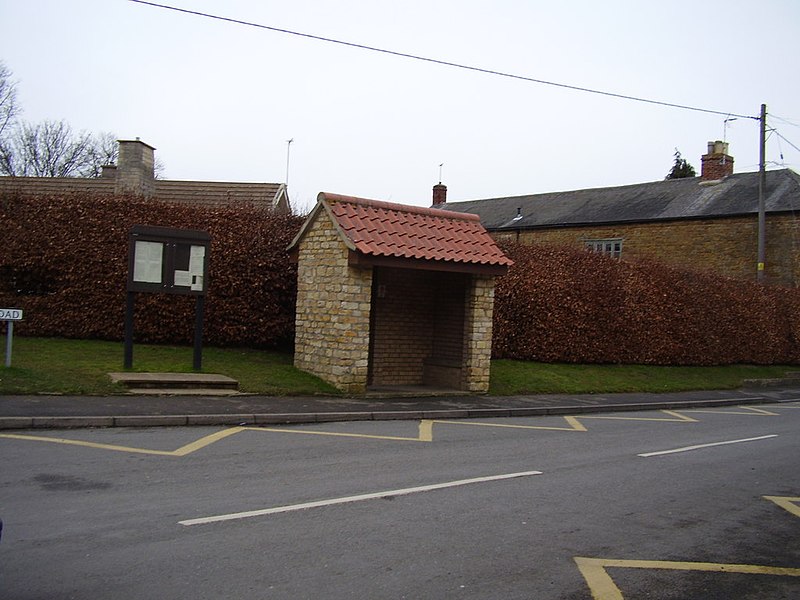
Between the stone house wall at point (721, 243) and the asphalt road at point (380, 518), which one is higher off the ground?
the stone house wall at point (721, 243)

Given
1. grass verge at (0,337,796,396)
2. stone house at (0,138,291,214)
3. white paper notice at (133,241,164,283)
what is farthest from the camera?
stone house at (0,138,291,214)

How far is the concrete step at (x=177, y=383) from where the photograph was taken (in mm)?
12656

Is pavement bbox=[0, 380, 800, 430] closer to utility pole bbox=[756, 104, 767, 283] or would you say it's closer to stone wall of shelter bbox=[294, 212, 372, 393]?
stone wall of shelter bbox=[294, 212, 372, 393]

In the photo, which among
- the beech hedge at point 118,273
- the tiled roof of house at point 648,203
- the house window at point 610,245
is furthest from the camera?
the house window at point 610,245

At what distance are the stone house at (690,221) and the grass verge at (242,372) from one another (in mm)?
10734

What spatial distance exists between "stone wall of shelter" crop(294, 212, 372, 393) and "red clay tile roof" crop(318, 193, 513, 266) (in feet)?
1.30

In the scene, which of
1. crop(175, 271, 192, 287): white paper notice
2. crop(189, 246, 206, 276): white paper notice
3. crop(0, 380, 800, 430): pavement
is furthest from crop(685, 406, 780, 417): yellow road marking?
crop(175, 271, 192, 287): white paper notice

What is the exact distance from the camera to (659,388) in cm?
2061

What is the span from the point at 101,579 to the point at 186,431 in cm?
571

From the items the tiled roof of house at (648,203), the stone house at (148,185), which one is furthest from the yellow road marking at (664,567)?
the tiled roof of house at (648,203)

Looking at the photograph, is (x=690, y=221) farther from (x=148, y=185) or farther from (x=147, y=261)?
(x=147, y=261)

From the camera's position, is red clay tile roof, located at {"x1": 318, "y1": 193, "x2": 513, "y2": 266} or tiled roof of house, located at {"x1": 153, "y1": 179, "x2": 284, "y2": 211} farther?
tiled roof of house, located at {"x1": 153, "y1": 179, "x2": 284, "y2": 211}

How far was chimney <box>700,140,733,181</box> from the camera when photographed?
3541cm

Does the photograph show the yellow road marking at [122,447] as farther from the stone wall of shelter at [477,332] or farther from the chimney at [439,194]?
the chimney at [439,194]
